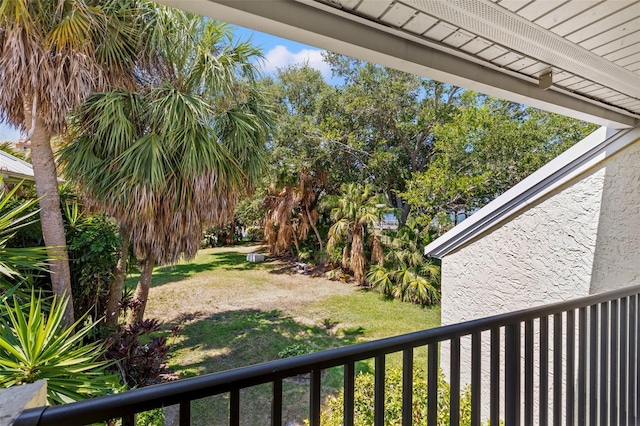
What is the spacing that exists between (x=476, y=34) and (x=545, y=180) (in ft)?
8.77

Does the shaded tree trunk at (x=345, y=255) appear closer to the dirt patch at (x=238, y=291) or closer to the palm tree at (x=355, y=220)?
the palm tree at (x=355, y=220)

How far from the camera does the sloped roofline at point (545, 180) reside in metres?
2.99

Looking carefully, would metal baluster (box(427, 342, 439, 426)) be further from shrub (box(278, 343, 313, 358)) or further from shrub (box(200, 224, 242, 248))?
shrub (box(200, 224, 242, 248))

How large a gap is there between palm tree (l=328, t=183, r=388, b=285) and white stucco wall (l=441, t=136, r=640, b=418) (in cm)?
522

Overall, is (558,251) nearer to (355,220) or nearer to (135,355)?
(135,355)

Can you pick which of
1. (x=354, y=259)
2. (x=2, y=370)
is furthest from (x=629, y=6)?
(x=354, y=259)

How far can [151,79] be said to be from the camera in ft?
16.7

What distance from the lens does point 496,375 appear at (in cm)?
144

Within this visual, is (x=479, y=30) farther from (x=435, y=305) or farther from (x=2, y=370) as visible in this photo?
(x=435, y=305)

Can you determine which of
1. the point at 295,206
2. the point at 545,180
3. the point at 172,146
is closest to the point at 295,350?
the point at 172,146

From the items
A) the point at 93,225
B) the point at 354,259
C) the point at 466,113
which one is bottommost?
the point at 354,259

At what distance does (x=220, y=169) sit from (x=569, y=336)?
179 inches

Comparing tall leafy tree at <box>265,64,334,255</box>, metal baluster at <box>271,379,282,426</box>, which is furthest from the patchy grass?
metal baluster at <box>271,379,282,426</box>

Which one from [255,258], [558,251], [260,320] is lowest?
[260,320]
